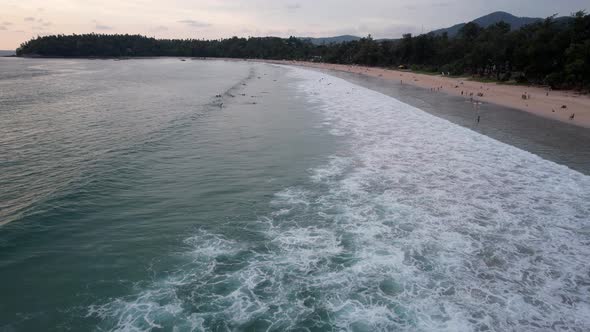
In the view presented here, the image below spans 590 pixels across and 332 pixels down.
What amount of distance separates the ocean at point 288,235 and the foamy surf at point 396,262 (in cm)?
5

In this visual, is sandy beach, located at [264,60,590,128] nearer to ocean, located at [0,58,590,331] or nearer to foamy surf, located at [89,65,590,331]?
ocean, located at [0,58,590,331]

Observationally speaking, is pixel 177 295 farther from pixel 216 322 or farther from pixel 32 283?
pixel 32 283

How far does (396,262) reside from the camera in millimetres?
11258

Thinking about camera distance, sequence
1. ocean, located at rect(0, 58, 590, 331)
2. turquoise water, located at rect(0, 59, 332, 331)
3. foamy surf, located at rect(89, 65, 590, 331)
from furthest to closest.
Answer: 1. turquoise water, located at rect(0, 59, 332, 331)
2. ocean, located at rect(0, 58, 590, 331)
3. foamy surf, located at rect(89, 65, 590, 331)

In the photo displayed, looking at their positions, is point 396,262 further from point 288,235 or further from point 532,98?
point 532,98

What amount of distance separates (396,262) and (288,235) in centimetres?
379

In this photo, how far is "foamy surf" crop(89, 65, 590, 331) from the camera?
902 cm

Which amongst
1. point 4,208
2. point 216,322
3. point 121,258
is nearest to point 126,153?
point 4,208

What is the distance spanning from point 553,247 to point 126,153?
2153cm

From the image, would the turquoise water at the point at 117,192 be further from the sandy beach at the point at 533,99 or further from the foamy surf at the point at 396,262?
the sandy beach at the point at 533,99

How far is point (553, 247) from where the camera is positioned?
12.1m

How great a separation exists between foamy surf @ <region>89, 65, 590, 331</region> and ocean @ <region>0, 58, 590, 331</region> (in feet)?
0.17

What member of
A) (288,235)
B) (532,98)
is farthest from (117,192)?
(532,98)

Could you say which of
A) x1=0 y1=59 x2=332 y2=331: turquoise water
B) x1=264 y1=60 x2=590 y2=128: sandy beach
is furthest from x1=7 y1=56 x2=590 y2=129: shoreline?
x1=0 y1=59 x2=332 y2=331: turquoise water
